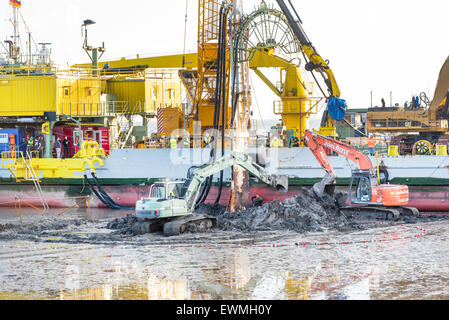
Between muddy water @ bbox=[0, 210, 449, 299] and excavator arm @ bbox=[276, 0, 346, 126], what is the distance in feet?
34.5

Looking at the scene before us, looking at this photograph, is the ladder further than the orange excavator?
Yes

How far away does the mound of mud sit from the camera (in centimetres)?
2142

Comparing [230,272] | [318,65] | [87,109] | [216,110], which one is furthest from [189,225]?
[87,109]

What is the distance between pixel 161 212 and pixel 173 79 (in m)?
21.4

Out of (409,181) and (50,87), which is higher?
(50,87)

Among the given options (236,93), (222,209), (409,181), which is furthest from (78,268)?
(409,181)

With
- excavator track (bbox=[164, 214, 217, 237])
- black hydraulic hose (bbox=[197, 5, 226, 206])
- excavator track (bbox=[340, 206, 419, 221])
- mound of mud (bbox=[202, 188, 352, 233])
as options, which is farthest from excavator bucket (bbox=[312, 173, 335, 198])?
excavator track (bbox=[164, 214, 217, 237])

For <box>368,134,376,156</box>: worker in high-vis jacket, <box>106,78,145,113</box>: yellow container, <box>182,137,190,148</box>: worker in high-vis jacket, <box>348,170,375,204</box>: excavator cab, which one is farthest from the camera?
<box>106,78,145,113</box>: yellow container

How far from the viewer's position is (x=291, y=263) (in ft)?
49.2

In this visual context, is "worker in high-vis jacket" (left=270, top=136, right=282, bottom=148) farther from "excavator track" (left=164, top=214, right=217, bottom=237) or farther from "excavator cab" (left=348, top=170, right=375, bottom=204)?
"excavator track" (left=164, top=214, right=217, bottom=237)

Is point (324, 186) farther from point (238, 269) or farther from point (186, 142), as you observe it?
point (186, 142)

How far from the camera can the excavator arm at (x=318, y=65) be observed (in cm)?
2931

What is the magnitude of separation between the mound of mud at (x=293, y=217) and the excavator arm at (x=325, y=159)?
0.51 metres
